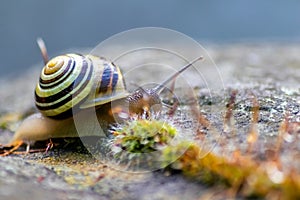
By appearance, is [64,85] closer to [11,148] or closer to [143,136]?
[11,148]

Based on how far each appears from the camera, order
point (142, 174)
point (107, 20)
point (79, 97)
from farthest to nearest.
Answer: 1. point (107, 20)
2. point (79, 97)
3. point (142, 174)

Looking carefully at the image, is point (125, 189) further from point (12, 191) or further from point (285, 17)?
point (285, 17)

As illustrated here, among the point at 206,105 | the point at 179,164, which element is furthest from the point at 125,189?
the point at 206,105

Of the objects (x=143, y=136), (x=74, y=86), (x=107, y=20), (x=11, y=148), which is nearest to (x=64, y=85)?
(x=74, y=86)

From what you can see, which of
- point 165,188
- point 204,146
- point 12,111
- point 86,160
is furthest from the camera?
point 12,111

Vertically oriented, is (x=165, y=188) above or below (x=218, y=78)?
below

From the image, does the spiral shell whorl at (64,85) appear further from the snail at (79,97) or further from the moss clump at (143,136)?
the moss clump at (143,136)
